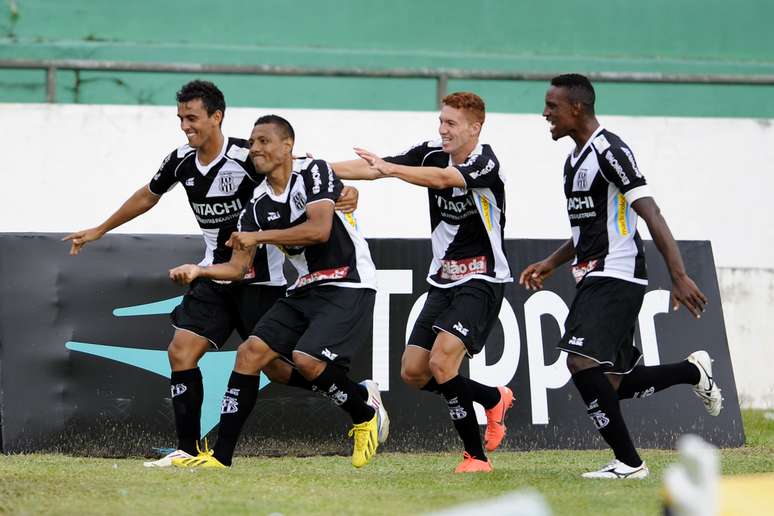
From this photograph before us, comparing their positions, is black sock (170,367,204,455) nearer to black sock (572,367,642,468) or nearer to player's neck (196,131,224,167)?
player's neck (196,131,224,167)

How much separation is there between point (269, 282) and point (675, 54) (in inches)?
285

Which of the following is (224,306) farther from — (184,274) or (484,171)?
(484,171)

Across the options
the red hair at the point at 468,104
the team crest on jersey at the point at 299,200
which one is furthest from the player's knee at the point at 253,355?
the red hair at the point at 468,104

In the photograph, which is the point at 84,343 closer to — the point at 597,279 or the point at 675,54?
the point at 597,279

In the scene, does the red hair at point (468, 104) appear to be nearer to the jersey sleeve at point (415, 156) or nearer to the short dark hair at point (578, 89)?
the jersey sleeve at point (415, 156)

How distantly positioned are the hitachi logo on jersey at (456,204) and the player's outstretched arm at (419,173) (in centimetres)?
27

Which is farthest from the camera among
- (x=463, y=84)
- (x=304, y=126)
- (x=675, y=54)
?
(x=675, y=54)

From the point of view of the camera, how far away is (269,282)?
757cm

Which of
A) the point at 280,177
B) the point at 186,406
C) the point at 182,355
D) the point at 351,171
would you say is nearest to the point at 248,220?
the point at 280,177

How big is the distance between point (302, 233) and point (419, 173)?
758 mm

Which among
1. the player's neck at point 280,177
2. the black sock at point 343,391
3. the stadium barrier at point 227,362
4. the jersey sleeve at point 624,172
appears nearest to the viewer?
the jersey sleeve at point 624,172

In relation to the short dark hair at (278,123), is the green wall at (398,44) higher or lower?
higher

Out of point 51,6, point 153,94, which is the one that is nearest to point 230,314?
point 153,94

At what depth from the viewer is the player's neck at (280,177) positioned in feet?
23.6
